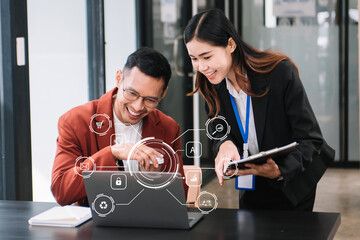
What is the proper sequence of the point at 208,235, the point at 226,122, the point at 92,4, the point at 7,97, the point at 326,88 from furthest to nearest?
the point at 326,88, the point at 92,4, the point at 7,97, the point at 226,122, the point at 208,235

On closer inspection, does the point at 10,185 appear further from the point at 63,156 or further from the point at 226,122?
the point at 226,122

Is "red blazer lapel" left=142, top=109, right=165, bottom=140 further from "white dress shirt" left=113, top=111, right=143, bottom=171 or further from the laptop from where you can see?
the laptop

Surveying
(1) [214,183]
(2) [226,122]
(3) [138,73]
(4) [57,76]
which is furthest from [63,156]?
(1) [214,183]

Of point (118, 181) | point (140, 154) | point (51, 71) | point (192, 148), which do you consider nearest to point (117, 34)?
point (51, 71)

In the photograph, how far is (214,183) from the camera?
533cm

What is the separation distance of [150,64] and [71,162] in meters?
0.43

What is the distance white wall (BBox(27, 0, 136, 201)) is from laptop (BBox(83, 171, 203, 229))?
124 centimetres

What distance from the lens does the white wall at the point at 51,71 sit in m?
2.82

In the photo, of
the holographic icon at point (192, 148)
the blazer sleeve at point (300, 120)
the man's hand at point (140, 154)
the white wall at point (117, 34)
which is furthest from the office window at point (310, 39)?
the man's hand at point (140, 154)

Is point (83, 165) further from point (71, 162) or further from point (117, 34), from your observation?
point (117, 34)

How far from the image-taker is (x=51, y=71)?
296 centimetres

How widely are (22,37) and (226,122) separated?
1.12 metres

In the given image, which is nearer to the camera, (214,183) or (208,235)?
(208,235)

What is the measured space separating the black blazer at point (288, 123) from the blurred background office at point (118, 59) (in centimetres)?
67
